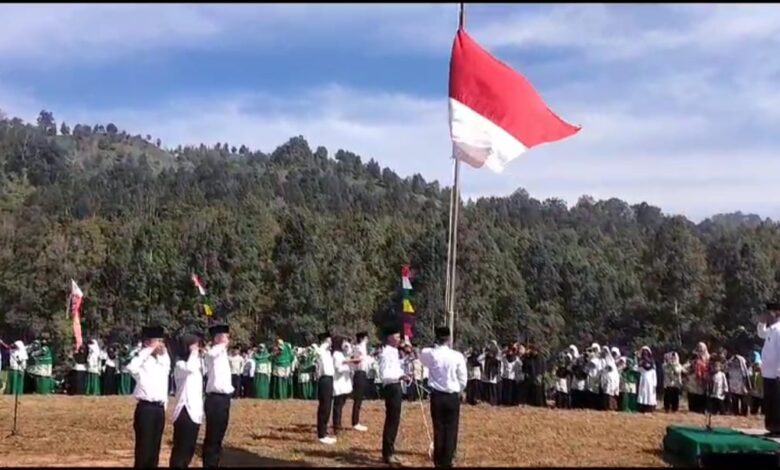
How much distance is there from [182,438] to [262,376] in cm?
1595

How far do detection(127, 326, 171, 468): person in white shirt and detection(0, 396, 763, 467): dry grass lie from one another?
7.87ft

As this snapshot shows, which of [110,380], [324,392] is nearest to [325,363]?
[324,392]

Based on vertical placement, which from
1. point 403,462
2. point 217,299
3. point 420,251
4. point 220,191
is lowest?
point 403,462

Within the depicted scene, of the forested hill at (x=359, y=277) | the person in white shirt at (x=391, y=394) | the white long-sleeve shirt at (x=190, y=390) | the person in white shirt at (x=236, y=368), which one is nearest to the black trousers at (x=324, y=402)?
the person in white shirt at (x=391, y=394)

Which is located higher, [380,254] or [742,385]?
[380,254]

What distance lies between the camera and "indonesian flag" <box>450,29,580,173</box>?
13.2 meters

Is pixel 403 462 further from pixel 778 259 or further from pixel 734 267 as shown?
pixel 778 259

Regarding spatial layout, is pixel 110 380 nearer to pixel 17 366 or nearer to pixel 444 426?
pixel 17 366

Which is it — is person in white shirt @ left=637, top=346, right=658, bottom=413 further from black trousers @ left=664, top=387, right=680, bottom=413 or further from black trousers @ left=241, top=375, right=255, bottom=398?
black trousers @ left=241, top=375, right=255, bottom=398

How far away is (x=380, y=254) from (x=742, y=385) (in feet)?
126

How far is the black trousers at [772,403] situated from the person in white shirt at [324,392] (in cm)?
632

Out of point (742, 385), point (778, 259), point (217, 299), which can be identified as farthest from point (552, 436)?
point (778, 259)

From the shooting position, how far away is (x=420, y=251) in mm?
59281

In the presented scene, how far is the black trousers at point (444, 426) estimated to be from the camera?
12.3 meters
